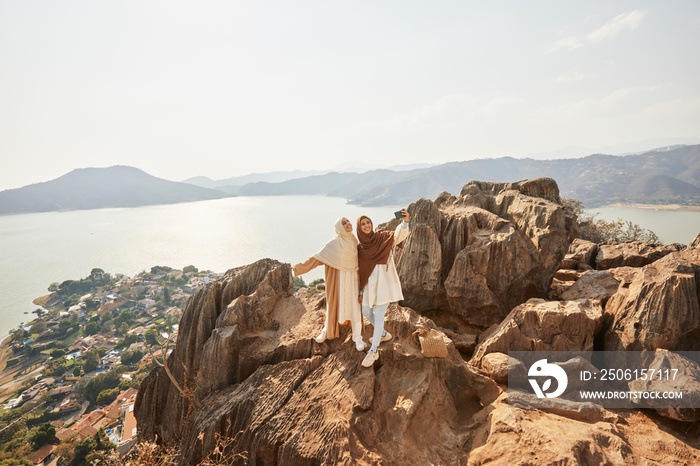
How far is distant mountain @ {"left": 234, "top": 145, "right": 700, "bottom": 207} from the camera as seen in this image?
78.2m

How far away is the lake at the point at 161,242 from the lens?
5522 cm

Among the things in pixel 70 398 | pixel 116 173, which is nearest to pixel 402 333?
pixel 70 398

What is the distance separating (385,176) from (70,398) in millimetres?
164291

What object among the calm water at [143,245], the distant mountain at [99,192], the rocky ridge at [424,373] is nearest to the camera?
the rocky ridge at [424,373]

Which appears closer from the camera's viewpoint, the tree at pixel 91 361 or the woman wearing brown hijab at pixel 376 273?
the woman wearing brown hijab at pixel 376 273

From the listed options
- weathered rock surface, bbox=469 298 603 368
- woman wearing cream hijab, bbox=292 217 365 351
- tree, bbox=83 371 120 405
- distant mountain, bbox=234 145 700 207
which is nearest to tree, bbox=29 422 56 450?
tree, bbox=83 371 120 405

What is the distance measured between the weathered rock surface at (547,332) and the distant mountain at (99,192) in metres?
197

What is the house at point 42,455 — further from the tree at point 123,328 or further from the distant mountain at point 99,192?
the distant mountain at point 99,192

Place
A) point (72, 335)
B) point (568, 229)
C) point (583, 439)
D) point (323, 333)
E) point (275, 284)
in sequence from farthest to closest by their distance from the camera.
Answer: point (72, 335), point (568, 229), point (275, 284), point (323, 333), point (583, 439)

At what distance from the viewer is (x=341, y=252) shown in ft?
17.7

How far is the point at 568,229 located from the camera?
10.8 metres

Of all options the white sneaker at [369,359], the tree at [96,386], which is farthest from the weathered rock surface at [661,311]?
the tree at [96,386]

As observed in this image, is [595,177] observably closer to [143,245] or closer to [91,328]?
[91,328]

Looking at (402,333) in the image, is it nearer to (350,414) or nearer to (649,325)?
(350,414)
